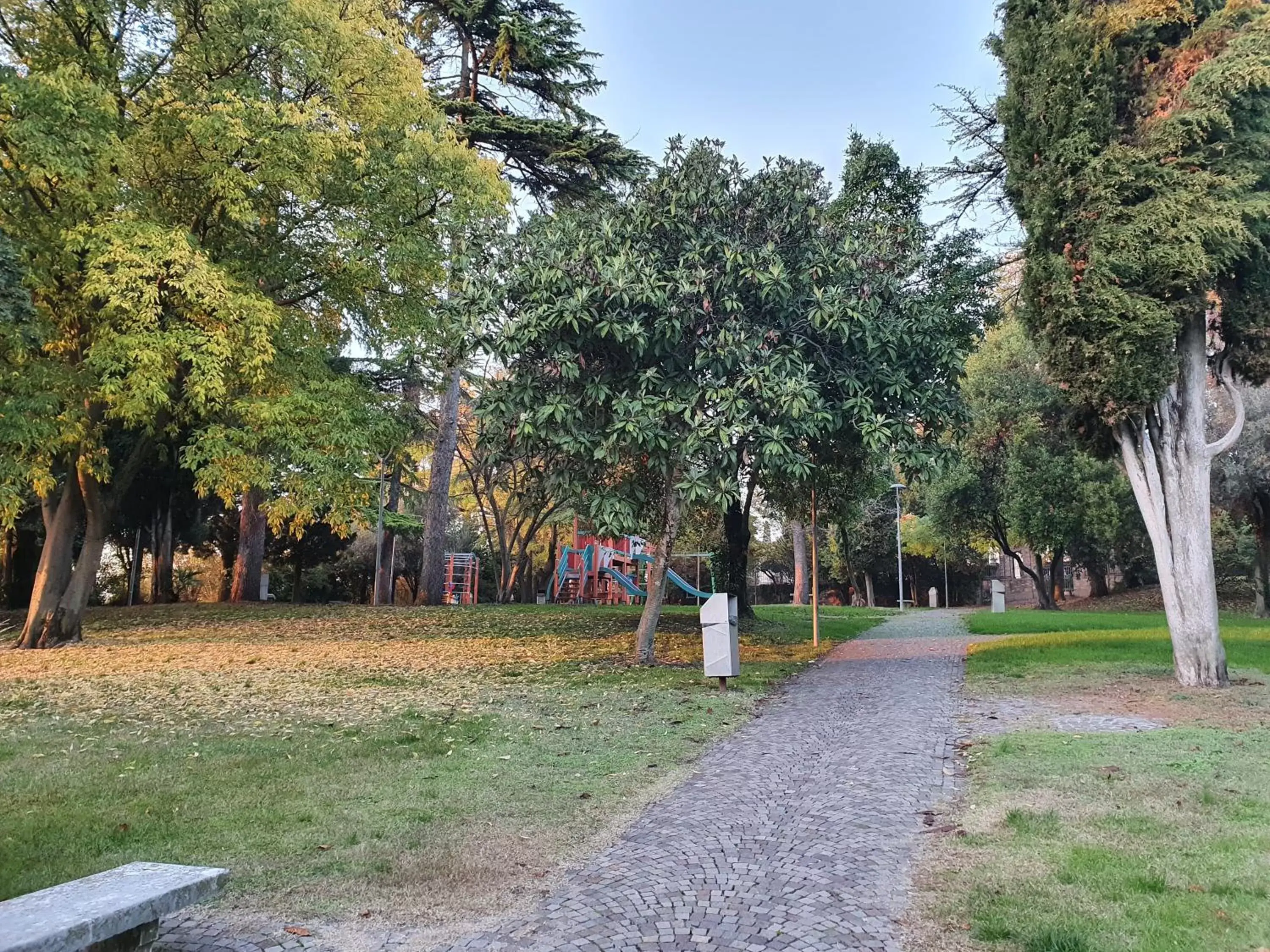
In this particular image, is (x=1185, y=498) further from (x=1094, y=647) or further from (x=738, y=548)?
(x=738, y=548)

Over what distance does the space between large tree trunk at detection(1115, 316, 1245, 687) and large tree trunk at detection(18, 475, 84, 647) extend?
50.7ft

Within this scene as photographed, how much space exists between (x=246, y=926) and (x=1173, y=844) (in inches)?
178

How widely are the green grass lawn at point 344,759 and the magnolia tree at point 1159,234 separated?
517 centimetres

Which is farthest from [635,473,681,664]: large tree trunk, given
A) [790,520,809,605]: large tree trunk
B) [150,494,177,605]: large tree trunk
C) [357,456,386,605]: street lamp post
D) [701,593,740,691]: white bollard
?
[790,520,809,605]: large tree trunk

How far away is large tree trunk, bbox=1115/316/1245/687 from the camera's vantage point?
9.77 meters

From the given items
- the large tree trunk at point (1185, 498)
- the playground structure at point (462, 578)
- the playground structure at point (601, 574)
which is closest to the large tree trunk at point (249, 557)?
the playground structure at point (462, 578)

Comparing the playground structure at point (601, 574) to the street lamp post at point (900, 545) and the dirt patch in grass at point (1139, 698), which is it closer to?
the street lamp post at point (900, 545)

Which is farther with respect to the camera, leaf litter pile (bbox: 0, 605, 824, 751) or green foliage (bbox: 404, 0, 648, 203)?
green foliage (bbox: 404, 0, 648, 203)

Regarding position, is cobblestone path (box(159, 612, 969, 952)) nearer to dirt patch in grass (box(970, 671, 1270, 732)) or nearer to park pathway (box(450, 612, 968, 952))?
park pathway (box(450, 612, 968, 952))

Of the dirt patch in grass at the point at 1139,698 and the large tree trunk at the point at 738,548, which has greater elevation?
the large tree trunk at the point at 738,548

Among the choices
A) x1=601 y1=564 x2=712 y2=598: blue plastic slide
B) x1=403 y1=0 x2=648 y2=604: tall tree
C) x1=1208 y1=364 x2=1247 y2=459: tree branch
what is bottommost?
x1=601 y1=564 x2=712 y2=598: blue plastic slide

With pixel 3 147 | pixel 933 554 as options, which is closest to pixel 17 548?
pixel 3 147

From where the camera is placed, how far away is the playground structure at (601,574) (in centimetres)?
2948

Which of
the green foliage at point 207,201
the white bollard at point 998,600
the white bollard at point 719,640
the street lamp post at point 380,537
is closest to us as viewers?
the white bollard at point 719,640
